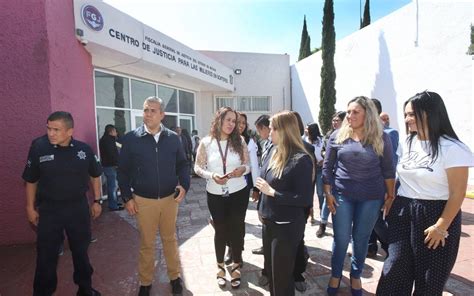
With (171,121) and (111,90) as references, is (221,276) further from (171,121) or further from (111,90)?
(171,121)

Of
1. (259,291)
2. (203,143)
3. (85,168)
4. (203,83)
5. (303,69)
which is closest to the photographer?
(85,168)

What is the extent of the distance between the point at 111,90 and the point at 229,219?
582 cm

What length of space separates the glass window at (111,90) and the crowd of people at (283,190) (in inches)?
184

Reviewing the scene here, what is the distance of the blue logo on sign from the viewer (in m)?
4.99

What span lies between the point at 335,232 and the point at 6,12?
4.89 metres

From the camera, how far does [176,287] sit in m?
2.87

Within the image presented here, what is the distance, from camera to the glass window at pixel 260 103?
14320 mm

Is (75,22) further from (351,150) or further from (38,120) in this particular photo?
(351,150)

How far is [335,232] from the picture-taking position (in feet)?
8.62

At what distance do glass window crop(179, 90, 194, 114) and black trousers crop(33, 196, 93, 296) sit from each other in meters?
9.18

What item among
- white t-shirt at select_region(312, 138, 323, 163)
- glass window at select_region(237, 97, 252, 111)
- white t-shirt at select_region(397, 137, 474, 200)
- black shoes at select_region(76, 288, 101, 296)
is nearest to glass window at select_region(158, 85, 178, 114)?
glass window at select_region(237, 97, 252, 111)

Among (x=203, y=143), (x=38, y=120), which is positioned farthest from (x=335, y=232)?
(x=38, y=120)

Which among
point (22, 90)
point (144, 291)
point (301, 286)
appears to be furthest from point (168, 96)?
point (301, 286)

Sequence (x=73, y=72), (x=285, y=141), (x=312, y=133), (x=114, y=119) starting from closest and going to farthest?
(x=285, y=141) → (x=312, y=133) → (x=73, y=72) → (x=114, y=119)
